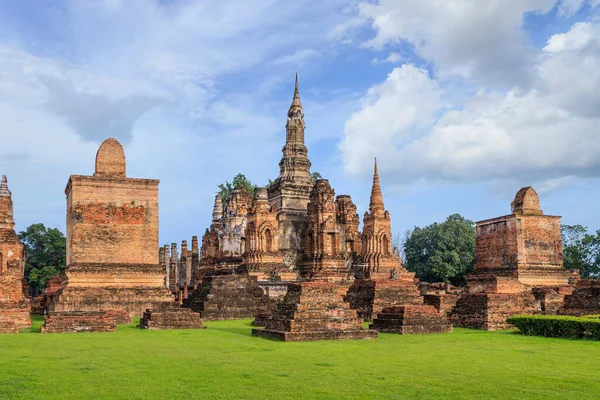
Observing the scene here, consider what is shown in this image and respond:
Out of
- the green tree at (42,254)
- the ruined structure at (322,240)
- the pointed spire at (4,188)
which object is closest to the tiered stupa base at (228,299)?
the ruined structure at (322,240)

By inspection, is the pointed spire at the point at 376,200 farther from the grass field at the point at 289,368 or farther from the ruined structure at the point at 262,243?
the grass field at the point at 289,368

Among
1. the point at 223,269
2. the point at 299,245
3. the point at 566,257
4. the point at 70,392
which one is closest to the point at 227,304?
the point at 223,269

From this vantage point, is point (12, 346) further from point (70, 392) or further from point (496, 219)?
point (496, 219)

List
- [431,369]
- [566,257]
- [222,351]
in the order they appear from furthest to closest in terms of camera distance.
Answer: [566,257]
[222,351]
[431,369]

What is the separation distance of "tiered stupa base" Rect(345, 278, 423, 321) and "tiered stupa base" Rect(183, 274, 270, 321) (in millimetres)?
3684

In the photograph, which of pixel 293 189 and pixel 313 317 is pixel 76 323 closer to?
pixel 313 317

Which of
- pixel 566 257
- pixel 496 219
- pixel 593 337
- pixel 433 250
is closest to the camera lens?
pixel 593 337

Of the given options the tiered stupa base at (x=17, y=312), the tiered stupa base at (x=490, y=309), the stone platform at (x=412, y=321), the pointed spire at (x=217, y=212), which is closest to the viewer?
the stone platform at (x=412, y=321)

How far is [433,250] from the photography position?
59.3 meters

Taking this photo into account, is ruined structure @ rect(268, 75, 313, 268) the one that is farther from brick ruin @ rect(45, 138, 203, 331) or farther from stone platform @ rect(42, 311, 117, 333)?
stone platform @ rect(42, 311, 117, 333)

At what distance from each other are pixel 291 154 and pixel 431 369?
3133cm

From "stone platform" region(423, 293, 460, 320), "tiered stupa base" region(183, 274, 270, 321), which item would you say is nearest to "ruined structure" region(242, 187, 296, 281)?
"tiered stupa base" region(183, 274, 270, 321)

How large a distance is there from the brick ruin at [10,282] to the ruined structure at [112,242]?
7.57 ft

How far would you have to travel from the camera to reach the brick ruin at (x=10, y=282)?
1986 centimetres
